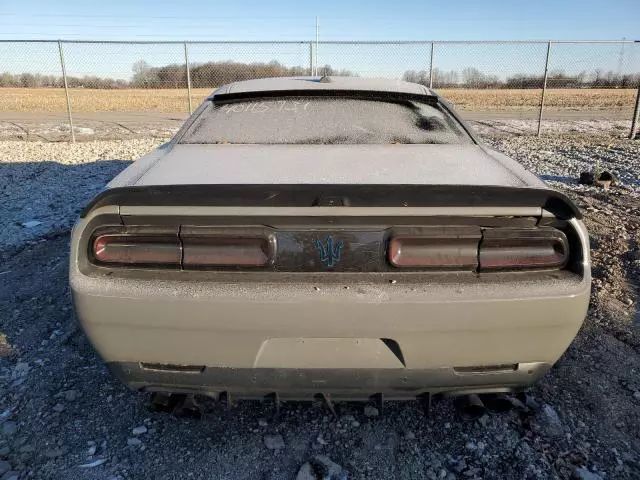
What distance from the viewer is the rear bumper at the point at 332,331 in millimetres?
1780

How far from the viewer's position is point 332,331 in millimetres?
1797

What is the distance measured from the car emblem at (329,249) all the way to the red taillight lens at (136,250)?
0.52 meters

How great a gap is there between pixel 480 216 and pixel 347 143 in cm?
108

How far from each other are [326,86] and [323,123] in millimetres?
412

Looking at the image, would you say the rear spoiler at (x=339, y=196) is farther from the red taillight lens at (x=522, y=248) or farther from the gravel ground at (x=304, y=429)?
the gravel ground at (x=304, y=429)

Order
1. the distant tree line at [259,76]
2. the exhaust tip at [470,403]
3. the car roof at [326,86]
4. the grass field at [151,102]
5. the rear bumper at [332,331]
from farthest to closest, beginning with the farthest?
1. the grass field at [151,102]
2. the distant tree line at [259,76]
3. the car roof at [326,86]
4. the exhaust tip at [470,403]
5. the rear bumper at [332,331]

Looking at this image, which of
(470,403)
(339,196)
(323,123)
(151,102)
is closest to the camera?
(339,196)

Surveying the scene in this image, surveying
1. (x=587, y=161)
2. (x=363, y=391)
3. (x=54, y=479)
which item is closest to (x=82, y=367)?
(x=54, y=479)

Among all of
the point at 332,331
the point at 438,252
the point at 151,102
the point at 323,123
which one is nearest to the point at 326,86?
the point at 323,123

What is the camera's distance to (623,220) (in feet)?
17.5

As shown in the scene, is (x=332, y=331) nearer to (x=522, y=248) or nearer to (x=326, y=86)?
(x=522, y=248)

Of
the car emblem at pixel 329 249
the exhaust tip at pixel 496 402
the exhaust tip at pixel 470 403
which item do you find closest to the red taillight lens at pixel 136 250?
the car emblem at pixel 329 249

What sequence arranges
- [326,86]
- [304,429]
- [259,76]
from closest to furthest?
[304,429] → [326,86] → [259,76]

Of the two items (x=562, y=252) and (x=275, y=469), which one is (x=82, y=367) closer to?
(x=275, y=469)
